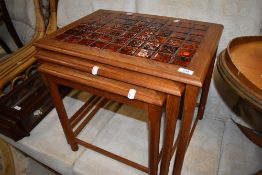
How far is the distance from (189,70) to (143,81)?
0.13m

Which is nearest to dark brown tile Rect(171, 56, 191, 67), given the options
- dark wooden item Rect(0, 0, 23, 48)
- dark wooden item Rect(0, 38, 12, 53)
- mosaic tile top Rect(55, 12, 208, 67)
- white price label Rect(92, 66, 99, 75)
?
mosaic tile top Rect(55, 12, 208, 67)

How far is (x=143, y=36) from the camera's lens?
77 centimetres

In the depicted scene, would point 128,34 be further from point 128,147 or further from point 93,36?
point 128,147

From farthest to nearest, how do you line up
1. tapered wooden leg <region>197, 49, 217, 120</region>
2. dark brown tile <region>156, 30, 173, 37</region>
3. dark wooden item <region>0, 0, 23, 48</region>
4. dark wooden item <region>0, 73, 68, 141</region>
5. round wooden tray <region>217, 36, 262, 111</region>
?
dark wooden item <region>0, 0, 23, 48</region> → dark wooden item <region>0, 73, 68, 141</region> → tapered wooden leg <region>197, 49, 217, 120</region> → dark brown tile <region>156, 30, 173, 37</region> → round wooden tray <region>217, 36, 262, 111</region>

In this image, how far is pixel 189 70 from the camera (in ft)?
1.88

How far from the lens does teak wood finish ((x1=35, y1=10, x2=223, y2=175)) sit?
1.92 feet

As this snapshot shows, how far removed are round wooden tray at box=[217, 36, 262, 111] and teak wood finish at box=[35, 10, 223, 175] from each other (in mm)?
54

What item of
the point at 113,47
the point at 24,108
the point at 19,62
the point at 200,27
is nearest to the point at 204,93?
the point at 200,27

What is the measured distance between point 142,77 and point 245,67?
0.34 m

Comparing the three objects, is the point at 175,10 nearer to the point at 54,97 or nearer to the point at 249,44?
the point at 249,44

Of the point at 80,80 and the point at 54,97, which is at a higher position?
the point at 80,80

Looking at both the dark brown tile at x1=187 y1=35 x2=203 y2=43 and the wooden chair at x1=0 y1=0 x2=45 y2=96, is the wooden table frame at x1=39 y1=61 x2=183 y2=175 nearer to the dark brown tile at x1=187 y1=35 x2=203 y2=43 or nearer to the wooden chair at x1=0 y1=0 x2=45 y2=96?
the dark brown tile at x1=187 y1=35 x2=203 y2=43

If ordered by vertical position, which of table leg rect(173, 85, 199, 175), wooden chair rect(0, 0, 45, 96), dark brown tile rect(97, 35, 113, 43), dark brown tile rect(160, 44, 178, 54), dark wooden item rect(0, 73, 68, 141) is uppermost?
dark brown tile rect(97, 35, 113, 43)

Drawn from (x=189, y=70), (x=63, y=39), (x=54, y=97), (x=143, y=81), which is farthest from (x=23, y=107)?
(x=189, y=70)
